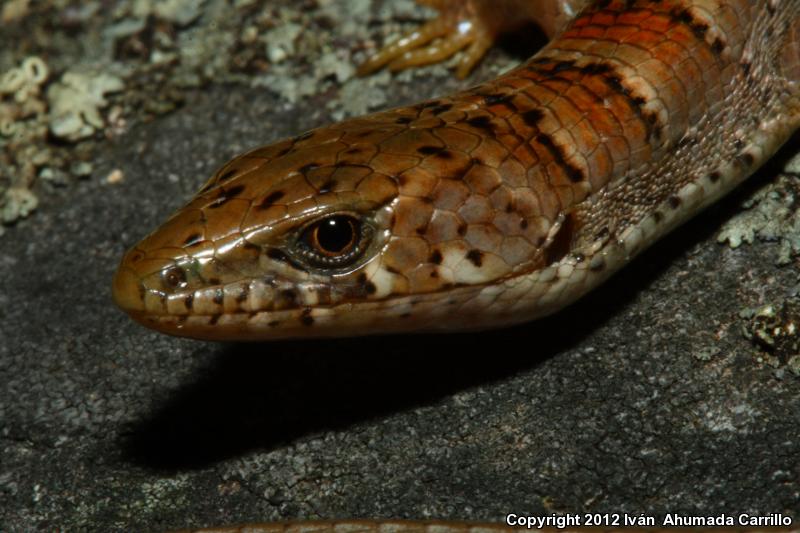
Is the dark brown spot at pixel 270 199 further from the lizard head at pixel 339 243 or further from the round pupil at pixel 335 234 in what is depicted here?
the round pupil at pixel 335 234

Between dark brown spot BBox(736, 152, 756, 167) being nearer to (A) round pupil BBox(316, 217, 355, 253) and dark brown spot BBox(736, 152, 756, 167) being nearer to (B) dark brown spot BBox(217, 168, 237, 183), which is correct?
(A) round pupil BBox(316, 217, 355, 253)

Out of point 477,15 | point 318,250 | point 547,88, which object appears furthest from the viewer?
point 477,15

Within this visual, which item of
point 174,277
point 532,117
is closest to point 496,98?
point 532,117

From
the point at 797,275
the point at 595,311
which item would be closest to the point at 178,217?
the point at 595,311

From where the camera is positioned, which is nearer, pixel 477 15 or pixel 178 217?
pixel 178 217

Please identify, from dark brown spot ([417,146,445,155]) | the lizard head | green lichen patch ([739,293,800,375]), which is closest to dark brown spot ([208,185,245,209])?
the lizard head

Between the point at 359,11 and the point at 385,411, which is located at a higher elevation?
the point at 359,11

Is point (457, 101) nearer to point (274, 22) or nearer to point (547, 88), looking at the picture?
point (547, 88)
